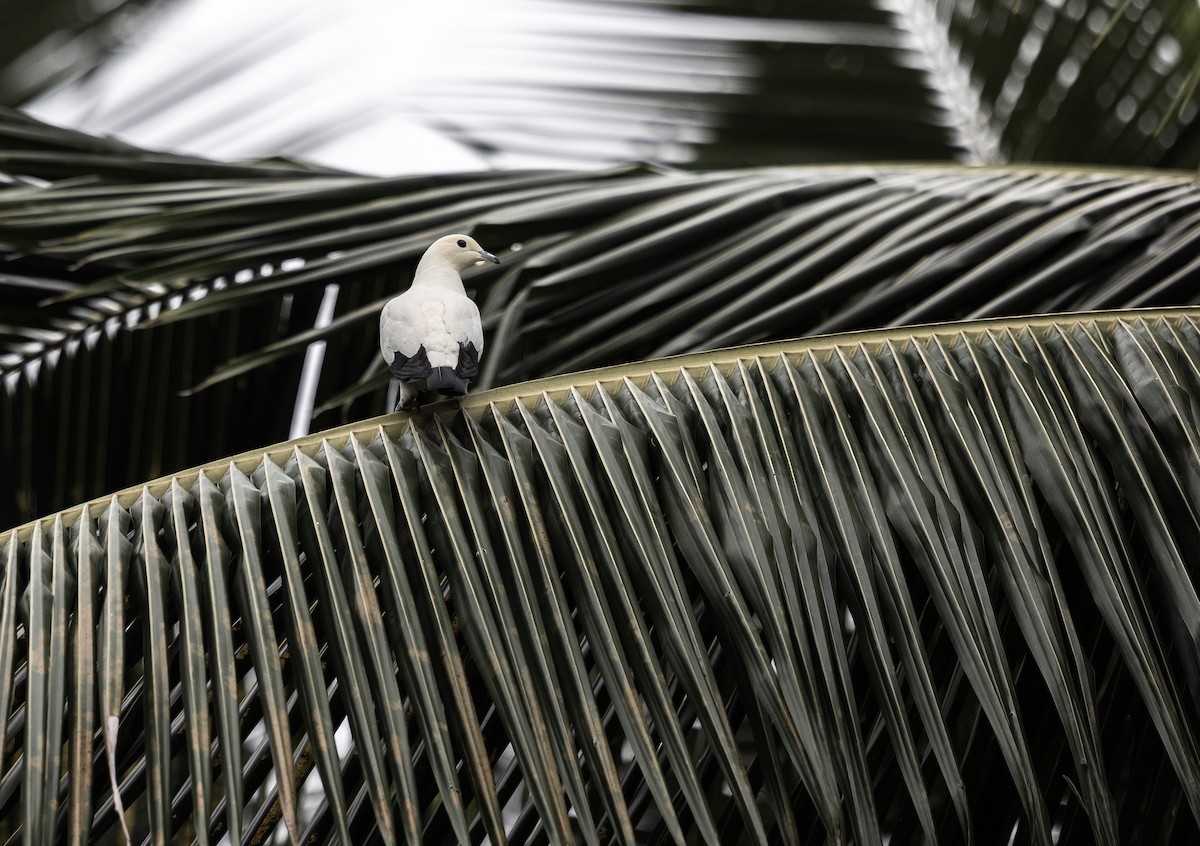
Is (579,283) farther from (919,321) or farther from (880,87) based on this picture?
(880,87)

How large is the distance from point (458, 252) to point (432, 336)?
1.27ft

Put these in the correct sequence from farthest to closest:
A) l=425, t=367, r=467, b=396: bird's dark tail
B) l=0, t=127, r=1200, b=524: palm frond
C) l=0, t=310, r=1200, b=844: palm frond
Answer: l=0, t=127, r=1200, b=524: palm frond → l=425, t=367, r=467, b=396: bird's dark tail → l=0, t=310, r=1200, b=844: palm frond

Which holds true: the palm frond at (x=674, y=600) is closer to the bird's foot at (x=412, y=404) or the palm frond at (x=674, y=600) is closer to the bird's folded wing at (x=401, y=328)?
the bird's foot at (x=412, y=404)

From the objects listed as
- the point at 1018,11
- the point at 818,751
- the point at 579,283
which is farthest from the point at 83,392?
the point at 1018,11

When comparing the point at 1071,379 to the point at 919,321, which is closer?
the point at 1071,379

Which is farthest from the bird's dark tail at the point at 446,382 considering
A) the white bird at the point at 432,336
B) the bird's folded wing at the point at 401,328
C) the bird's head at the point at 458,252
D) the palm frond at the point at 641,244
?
the bird's head at the point at 458,252

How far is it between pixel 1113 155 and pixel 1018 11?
21.4 inches

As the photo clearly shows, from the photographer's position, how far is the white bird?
1.71 meters

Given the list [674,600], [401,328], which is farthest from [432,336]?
[674,600]

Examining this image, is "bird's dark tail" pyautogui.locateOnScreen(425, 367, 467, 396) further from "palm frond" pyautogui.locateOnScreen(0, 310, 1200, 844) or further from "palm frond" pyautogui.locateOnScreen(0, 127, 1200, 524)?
"palm frond" pyautogui.locateOnScreen(0, 127, 1200, 524)

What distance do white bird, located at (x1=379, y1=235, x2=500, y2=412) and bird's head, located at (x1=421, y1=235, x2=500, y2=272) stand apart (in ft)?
0.07

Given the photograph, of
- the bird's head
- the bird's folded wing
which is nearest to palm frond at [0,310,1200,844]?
the bird's folded wing

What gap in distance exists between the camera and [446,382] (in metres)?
1.65

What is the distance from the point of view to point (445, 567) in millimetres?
1422
